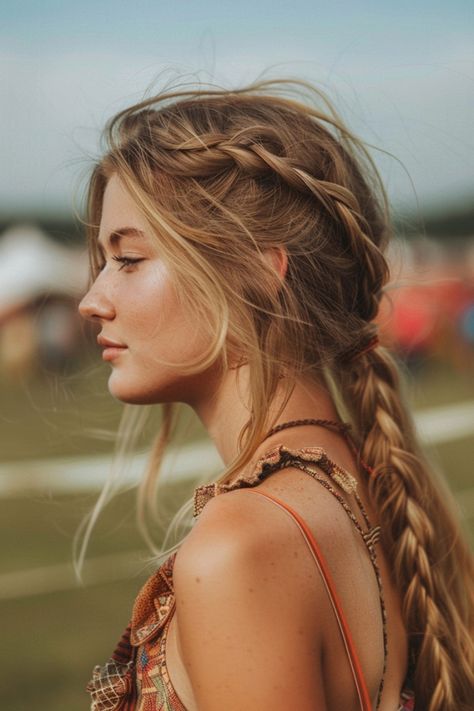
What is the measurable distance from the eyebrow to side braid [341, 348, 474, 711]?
613mm

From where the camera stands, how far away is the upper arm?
1.60m

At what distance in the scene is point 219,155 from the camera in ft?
7.11

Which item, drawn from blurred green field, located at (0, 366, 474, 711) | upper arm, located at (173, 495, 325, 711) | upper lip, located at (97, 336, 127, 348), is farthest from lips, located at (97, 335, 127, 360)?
blurred green field, located at (0, 366, 474, 711)

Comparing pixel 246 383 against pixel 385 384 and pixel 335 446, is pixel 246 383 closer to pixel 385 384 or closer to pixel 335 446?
pixel 335 446

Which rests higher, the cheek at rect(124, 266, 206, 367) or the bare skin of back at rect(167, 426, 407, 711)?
the cheek at rect(124, 266, 206, 367)

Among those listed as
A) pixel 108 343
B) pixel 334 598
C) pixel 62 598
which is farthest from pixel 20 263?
pixel 334 598

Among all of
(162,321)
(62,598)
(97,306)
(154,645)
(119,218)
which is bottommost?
(154,645)

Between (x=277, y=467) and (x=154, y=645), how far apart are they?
44cm

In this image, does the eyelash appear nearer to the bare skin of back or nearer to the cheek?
the cheek

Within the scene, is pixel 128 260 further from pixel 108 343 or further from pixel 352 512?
pixel 352 512

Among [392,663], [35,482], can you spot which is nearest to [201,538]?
[392,663]

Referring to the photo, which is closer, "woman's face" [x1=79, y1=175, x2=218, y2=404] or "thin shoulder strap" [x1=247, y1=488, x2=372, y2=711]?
"thin shoulder strap" [x1=247, y1=488, x2=372, y2=711]

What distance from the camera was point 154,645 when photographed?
1.97 m

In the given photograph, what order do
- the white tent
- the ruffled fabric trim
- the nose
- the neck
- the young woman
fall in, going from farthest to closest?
the white tent → the nose → the neck → the young woman → the ruffled fabric trim
